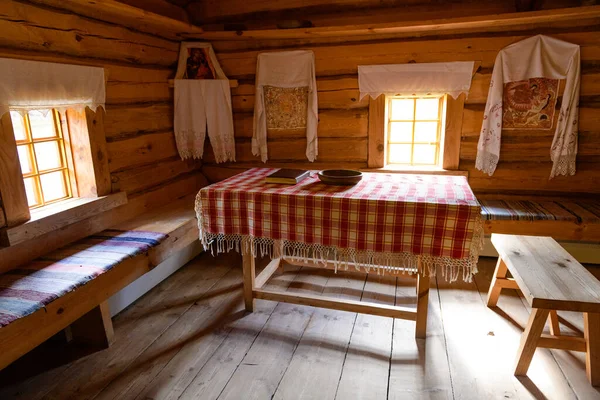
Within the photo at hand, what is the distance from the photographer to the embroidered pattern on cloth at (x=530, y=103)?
3.26 metres

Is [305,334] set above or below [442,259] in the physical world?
below

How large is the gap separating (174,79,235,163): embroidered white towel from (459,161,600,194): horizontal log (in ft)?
7.51

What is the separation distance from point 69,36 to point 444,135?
9.93ft

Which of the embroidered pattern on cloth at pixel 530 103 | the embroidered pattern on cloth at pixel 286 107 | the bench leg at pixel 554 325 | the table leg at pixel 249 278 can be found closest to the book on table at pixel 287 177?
the table leg at pixel 249 278

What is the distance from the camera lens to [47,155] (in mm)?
2684

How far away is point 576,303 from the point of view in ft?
6.06

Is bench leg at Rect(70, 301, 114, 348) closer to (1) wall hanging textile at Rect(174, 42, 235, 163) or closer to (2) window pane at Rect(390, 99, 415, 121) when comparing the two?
(1) wall hanging textile at Rect(174, 42, 235, 163)

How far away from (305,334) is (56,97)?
215cm

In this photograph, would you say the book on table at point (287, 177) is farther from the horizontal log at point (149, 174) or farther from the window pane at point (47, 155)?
the window pane at point (47, 155)

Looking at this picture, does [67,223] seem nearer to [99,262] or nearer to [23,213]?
[23,213]

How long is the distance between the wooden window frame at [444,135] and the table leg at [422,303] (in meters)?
1.60

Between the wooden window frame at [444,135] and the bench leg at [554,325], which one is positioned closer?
the bench leg at [554,325]

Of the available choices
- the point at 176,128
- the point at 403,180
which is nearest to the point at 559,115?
the point at 403,180

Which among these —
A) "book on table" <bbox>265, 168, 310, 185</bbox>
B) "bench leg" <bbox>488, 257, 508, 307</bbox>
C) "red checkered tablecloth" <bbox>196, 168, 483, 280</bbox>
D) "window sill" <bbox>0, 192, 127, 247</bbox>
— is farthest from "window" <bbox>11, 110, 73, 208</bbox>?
"bench leg" <bbox>488, 257, 508, 307</bbox>
